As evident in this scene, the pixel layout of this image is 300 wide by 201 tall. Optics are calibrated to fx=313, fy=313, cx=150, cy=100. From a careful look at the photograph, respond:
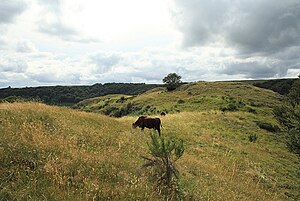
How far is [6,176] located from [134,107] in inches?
2458

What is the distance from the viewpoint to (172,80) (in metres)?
88.9

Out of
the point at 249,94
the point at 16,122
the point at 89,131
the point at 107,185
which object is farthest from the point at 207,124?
the point at 249,94

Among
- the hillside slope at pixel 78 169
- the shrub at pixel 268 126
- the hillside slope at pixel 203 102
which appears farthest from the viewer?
the hillside slope at pixel 203 102

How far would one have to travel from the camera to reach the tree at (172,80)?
87938mm

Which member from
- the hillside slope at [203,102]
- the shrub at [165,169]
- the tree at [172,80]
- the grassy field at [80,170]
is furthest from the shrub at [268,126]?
the tree at [172,80]

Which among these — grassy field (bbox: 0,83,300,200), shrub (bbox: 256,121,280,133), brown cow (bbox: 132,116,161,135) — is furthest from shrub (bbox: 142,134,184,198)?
shrub (bbox: 256,121,280,133)

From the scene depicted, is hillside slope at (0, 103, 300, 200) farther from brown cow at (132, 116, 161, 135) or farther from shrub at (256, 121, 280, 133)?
shrub at (256, 121, 280, 133)

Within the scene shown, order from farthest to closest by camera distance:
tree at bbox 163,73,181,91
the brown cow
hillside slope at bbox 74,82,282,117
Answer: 1. tree at bbox 163,73,181,91
2. hillside slope at bbox 74,82,282,117
3. the brown cow

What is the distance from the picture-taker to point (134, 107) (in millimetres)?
69688

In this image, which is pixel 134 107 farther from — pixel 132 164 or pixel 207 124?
pixel 132 164

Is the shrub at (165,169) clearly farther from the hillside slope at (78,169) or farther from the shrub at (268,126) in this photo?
the shrub at (268,126)

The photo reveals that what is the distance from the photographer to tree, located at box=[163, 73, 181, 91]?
289 ft

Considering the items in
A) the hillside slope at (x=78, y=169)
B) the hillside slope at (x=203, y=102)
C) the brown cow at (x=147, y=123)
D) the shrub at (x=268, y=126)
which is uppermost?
the hillside slope at (x=78, y=169)

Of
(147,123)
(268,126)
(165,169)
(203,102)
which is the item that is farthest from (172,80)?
(165,169)
